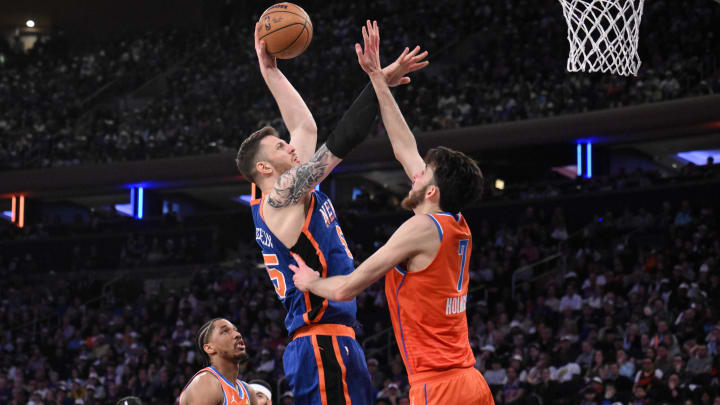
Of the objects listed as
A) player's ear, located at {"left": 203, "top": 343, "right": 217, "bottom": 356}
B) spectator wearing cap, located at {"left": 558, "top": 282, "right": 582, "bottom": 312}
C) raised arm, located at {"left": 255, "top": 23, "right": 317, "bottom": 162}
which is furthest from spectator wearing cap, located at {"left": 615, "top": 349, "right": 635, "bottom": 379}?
raised arm, located at {"left": 255, "top": 23, "right": 317, "bottom": 162}

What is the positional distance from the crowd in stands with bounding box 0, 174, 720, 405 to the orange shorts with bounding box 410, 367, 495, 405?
270 inches

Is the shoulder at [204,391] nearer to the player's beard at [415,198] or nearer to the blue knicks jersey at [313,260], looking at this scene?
the blue knicks jersey at [313,260]

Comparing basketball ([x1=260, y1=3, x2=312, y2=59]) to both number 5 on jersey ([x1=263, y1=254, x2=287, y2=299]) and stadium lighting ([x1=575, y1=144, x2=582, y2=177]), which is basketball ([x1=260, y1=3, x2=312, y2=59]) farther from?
stadium lighting ([x1=575, y1=144, x2=582, y2=177])

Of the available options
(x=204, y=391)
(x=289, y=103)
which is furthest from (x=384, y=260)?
(x=204, y=391)

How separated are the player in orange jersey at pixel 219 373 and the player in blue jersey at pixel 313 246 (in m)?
1.49

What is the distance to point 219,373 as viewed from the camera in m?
5.87

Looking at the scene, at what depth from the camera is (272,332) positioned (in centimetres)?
1633

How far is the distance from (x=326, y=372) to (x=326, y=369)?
0.01m

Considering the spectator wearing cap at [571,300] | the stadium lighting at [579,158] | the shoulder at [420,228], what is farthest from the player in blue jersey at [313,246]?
the stadium lighting at [579,158]

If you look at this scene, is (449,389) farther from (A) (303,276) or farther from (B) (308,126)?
(B) (308,126)

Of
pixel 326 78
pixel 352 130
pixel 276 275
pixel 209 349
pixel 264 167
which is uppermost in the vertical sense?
pixel 326 78

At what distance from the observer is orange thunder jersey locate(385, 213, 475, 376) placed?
156 inches

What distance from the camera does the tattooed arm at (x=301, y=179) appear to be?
164 inches

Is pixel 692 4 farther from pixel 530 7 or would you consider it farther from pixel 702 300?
pixel 702 300
